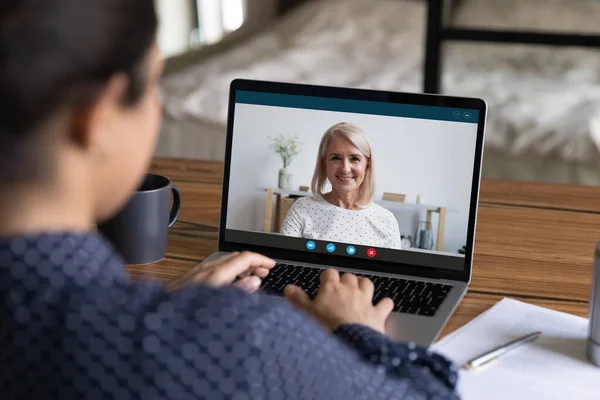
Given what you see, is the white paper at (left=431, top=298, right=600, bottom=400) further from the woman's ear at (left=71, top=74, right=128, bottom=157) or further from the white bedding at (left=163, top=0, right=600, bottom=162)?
the white bedding at (left=163, top=0, right=600, bottom=162)

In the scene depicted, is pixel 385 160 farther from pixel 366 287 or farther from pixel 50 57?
pixel 50 57

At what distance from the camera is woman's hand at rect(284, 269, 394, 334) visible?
0.90 meters

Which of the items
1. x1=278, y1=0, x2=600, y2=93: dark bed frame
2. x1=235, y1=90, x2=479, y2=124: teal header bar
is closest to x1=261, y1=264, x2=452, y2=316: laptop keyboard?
x1=235, y1=90, x2=479, y2=124: teal header bar

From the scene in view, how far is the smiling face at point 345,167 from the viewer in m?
1.14

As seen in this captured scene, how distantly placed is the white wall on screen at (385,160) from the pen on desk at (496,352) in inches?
8.1

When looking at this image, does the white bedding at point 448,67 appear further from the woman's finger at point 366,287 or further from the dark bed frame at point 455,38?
the woman's finger at point 366,287

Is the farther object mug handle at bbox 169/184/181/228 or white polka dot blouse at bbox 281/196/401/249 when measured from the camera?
mug handle at bbox 169/184/181/228

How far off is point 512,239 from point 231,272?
50 cm

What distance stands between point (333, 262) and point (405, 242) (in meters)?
0.11

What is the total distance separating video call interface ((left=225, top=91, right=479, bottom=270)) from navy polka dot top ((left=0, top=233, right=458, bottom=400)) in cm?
53

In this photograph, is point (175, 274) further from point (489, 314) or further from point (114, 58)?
point (114, 58)

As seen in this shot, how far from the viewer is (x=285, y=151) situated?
1169 mm

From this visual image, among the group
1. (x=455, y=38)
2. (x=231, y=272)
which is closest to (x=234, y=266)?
(x=231, y=272)

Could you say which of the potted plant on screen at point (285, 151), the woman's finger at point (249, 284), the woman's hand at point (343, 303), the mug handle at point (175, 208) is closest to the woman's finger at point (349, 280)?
the woman's hand at point (343, 303)
